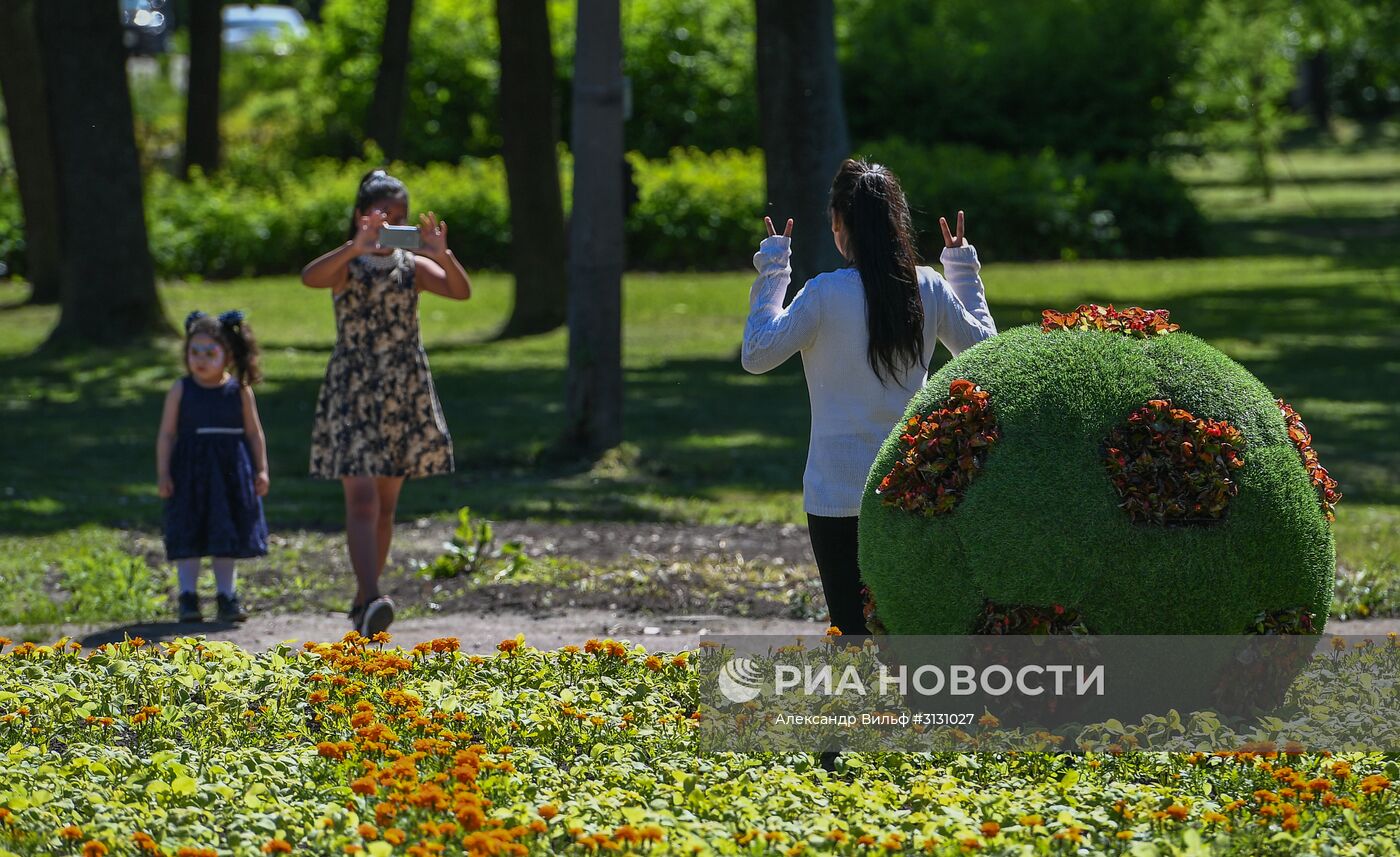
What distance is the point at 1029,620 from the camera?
4.73m

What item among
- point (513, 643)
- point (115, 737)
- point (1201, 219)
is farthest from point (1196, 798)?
point (1201, 219)

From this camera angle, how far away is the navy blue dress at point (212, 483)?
Answer: 25.5ft

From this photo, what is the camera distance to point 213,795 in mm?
4348

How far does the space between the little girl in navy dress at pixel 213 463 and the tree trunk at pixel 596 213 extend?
334cm

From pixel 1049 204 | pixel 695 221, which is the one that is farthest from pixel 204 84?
pixel 1049 204

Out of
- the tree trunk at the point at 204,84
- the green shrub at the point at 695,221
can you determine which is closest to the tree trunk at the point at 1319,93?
the green shrub at the point at 695,221

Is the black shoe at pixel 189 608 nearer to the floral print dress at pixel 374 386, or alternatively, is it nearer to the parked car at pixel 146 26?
the floral print dress at pixel 374 386

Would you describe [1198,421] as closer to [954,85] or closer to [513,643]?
[513,643]

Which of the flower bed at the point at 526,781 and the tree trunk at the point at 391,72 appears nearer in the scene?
the flower bed at the point at 526,781

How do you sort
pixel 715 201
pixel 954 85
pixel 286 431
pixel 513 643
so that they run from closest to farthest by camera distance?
pixel 513 643 → pixel 286 431 → pixel 715 201 → pixel 954 85

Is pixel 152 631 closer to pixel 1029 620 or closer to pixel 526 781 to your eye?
pixel 526 781

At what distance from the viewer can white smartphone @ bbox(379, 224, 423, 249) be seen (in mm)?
6637

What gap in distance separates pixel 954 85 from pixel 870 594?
23352 millimetres

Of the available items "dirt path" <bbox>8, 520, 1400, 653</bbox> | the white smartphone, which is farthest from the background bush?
the white smartphone
